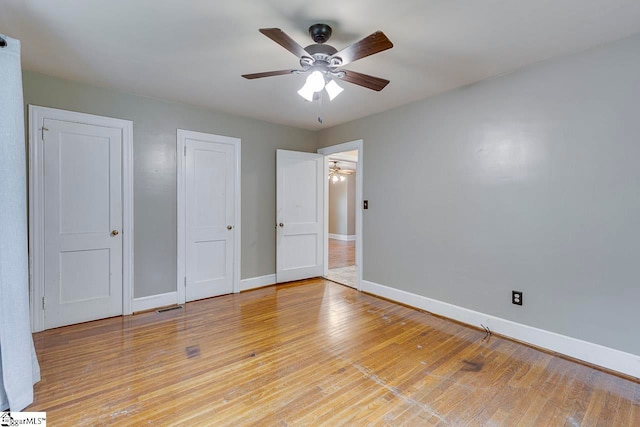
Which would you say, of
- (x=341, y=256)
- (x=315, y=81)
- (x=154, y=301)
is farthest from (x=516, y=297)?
(x=341, y=256)

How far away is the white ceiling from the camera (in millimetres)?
1823

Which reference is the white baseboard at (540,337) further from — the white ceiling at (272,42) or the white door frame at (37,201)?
the white door frame at (37,201)

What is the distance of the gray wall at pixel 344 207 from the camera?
32.9ft

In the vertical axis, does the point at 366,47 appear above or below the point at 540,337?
above

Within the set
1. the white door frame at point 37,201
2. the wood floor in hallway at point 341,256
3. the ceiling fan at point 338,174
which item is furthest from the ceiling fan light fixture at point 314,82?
the ceiling fan at point 338,174

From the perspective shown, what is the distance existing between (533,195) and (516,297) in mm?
938

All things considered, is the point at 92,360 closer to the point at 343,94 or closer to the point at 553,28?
the point at 343,94

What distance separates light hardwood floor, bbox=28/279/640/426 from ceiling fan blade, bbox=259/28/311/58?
7.10 feet

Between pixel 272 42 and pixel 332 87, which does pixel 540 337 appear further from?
pixel 272 42

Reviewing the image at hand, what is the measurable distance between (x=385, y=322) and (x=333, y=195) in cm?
762

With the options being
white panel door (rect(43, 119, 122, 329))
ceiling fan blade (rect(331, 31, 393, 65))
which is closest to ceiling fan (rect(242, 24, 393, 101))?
ceiling fan blade (rect(331, 31, 393, 65))

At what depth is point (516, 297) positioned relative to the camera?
2707 mm

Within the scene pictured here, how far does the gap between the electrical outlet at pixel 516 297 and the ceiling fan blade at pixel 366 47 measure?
7.90 ft

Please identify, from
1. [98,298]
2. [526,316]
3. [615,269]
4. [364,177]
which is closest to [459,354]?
[526,316]
